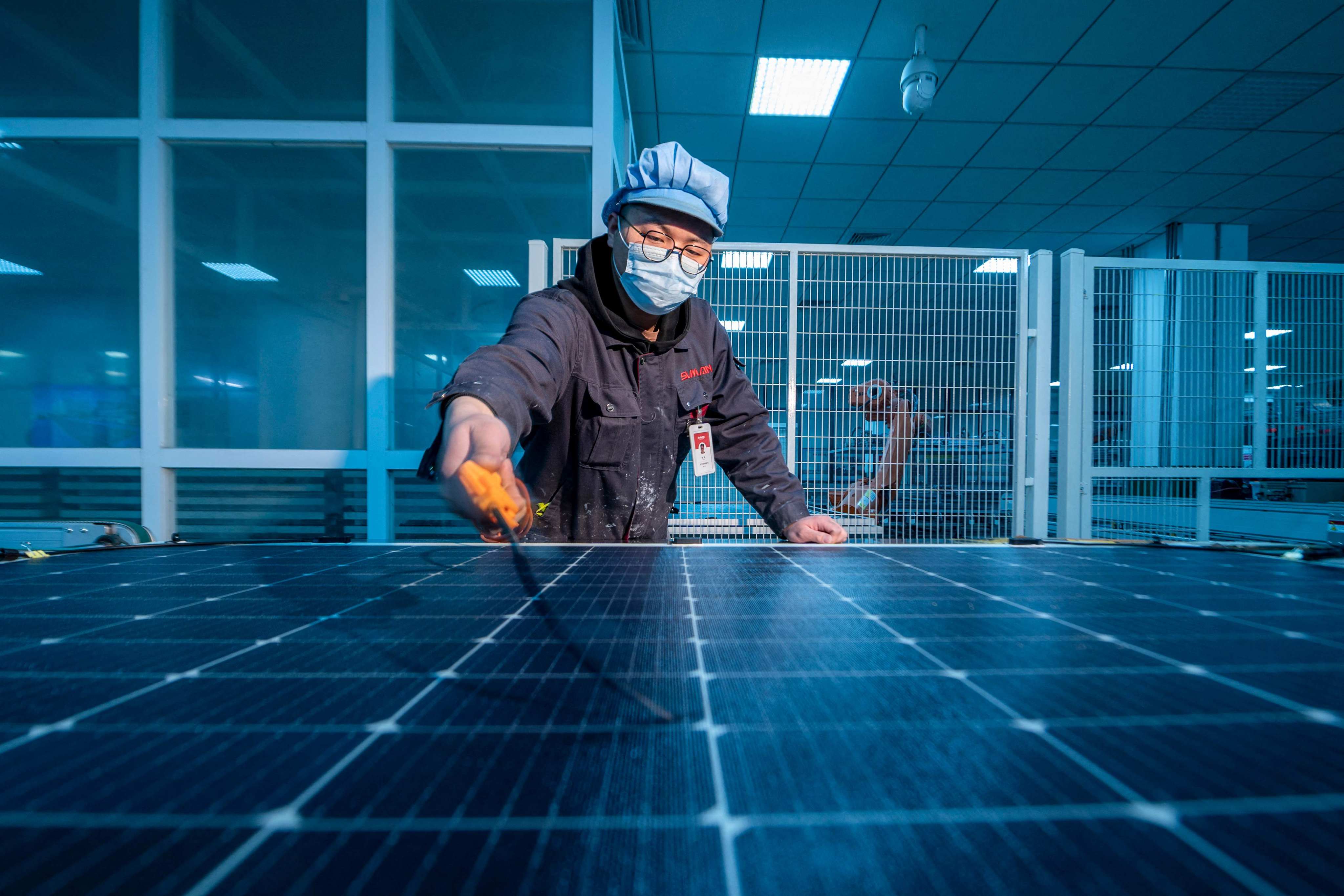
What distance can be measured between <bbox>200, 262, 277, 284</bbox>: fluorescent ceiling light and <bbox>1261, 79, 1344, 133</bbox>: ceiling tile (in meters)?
8.59

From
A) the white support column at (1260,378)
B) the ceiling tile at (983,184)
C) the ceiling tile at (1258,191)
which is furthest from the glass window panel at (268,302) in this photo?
the ceiling tile at (1258,191)

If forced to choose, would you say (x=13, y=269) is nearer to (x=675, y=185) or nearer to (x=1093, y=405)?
(x=675, y=185)

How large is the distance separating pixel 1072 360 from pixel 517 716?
3.46 meters

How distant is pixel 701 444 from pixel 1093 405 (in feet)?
8.06

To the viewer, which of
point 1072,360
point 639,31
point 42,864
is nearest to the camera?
point 42,864

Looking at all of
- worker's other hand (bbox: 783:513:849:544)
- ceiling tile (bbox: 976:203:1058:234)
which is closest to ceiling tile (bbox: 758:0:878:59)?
ceiling tile (bbox: 976:203:1058:234)

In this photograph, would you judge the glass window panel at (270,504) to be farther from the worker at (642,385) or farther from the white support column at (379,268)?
the worker at (642,385)

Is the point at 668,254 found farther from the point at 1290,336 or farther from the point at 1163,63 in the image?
the point at 1163,63

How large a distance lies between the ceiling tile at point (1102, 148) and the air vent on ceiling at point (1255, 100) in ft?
1.05

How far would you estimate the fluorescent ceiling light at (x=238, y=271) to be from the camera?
321 centimetres

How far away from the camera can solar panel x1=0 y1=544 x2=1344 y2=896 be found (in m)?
0.32

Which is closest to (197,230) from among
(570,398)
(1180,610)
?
(570,398)

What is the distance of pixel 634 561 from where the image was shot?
1.29 metres

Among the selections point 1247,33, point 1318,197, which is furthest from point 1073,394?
point 1318,197
